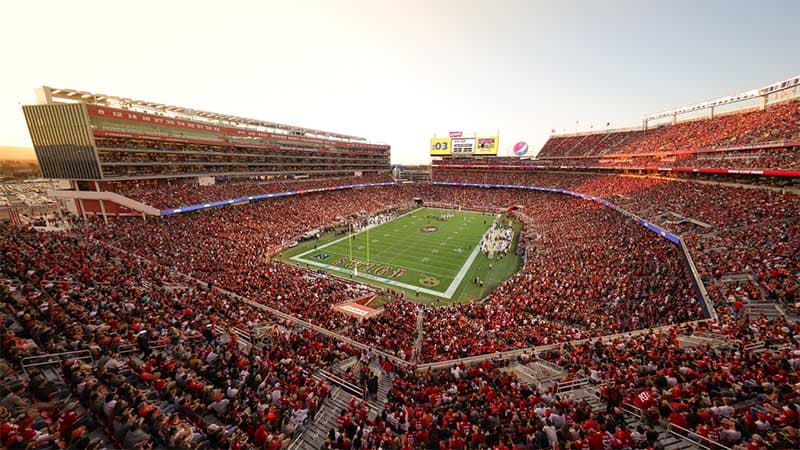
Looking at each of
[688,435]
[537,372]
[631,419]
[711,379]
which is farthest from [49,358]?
[711,379]

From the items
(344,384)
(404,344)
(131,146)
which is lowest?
(404,344)

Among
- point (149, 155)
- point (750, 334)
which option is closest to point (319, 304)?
point (750, 334)

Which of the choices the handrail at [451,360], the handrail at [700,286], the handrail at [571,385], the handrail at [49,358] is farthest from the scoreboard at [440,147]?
the handrail at [49,358]

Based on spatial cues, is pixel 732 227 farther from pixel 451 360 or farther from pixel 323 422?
pixel 323 422

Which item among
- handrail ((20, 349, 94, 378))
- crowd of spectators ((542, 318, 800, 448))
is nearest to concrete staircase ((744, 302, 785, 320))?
crowd of spectators ((542, 318, 800, 448))

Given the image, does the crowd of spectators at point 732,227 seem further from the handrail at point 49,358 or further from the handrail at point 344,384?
the handrail at point 49,358
